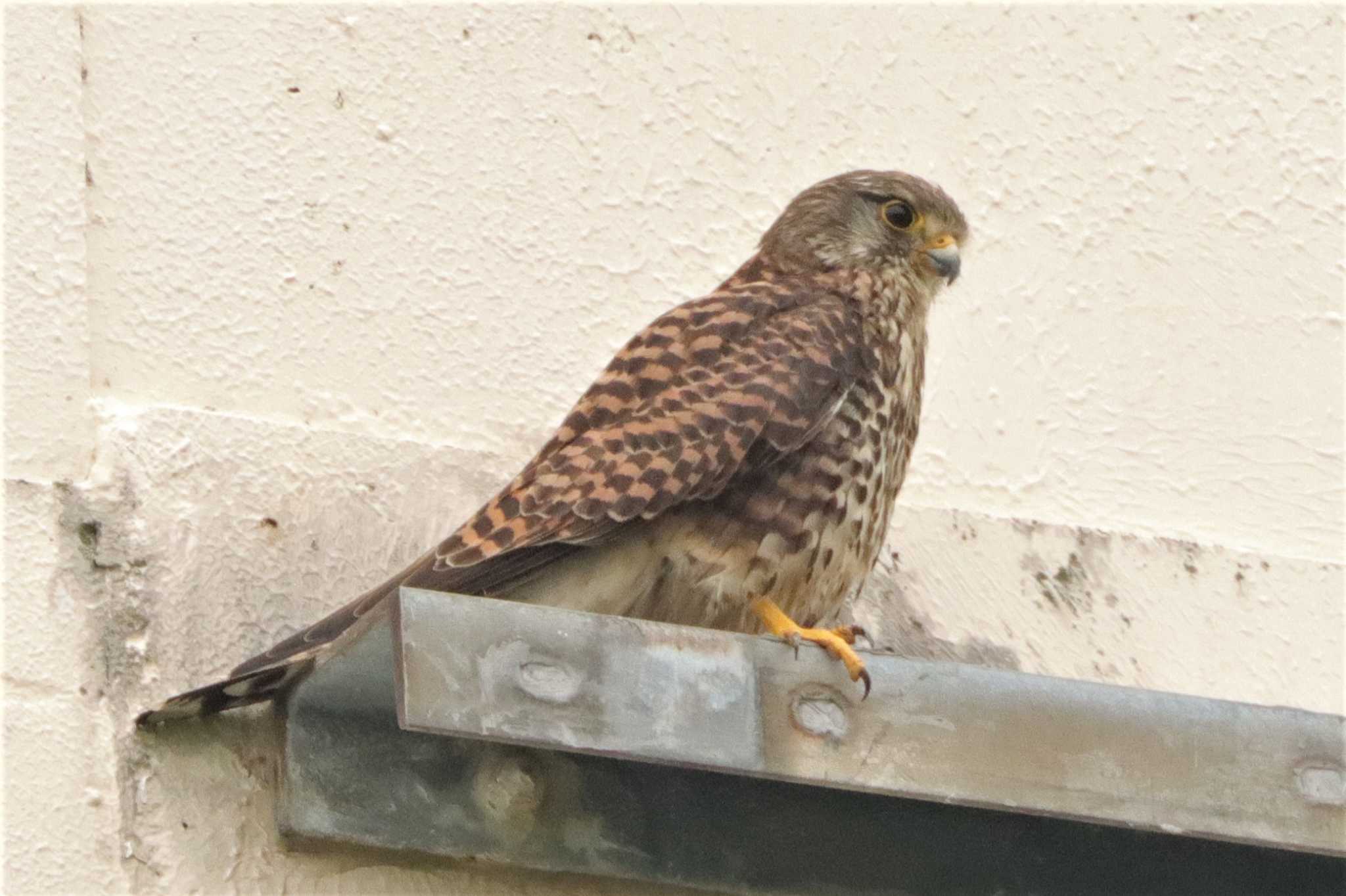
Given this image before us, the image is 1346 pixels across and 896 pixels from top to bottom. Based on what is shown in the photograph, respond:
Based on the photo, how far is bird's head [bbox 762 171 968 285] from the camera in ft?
12.5

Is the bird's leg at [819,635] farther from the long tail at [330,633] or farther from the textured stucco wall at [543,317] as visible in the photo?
the textured stucco wall at [543,317]

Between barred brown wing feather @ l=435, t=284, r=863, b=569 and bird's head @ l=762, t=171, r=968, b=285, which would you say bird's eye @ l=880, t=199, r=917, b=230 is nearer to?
bird's head @ l=762, t=171, r=968, b=285

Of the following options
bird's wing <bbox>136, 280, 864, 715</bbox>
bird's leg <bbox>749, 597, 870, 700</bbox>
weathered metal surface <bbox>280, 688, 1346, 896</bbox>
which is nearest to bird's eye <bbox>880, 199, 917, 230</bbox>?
bird's wing <bbox>136, 280, 864, 715</bbox>

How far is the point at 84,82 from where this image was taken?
11.0ft

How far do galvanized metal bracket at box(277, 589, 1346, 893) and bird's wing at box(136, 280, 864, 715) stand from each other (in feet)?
0.56

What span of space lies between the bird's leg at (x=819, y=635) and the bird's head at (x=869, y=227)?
802mm

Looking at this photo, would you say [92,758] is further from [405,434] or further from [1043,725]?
[1043,725]

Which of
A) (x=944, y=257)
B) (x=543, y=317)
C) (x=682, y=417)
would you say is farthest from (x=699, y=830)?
(x=944, y=257)

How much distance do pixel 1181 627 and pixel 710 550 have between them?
1064 millimetres

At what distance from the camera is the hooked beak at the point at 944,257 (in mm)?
3781

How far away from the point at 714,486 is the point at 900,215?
883 millimetres

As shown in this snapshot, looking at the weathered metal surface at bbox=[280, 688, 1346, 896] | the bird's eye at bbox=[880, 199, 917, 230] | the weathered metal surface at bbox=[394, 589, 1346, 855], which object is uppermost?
the bird's eye at bbox=[880, 199, 917, 230]

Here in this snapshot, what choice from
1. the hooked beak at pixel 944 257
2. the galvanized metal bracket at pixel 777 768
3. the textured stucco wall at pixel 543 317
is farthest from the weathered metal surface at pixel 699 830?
the hooked beak at pixel 944 257

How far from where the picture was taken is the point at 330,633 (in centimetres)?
276
